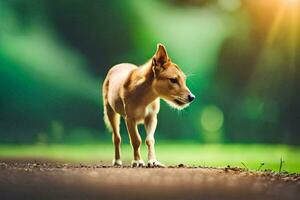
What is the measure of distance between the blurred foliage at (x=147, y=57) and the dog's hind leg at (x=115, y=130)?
1.83 ft

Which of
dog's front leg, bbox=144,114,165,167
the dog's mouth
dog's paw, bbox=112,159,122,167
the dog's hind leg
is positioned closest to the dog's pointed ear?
the dog's mouth

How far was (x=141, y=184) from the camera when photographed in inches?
168

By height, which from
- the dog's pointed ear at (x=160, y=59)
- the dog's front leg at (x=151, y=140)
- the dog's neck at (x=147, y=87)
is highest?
the dog's pointed ear at (x=160, y=59)

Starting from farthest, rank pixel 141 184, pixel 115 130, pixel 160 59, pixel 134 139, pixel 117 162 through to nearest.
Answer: pixel 115 130 < pixel 117 162 < pixel 134 139 < pixel 160 59 < pixel 141 184

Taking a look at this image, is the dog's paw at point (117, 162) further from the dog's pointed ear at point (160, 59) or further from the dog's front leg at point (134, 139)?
the dog's pointed ear at point (160, 59)

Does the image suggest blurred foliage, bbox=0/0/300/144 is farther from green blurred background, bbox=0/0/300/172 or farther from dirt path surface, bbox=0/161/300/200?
dirt path surface, bbox=0/161/300/200

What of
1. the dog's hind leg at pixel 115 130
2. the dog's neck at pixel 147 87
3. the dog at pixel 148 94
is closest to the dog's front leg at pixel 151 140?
the dog at pixel 148 94

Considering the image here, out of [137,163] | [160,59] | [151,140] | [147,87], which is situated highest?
[160,59]

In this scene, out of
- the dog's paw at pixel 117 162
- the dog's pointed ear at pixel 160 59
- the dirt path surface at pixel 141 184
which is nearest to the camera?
the dirt path surface at pixel 141 184

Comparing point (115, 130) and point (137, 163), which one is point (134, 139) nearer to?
point (137, 163)

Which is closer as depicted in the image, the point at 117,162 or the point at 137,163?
the point at 137,163

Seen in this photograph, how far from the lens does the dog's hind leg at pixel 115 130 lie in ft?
17.2

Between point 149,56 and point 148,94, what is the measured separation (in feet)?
3.51

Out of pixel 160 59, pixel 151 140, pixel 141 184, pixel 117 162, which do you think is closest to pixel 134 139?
pixel 151 140
